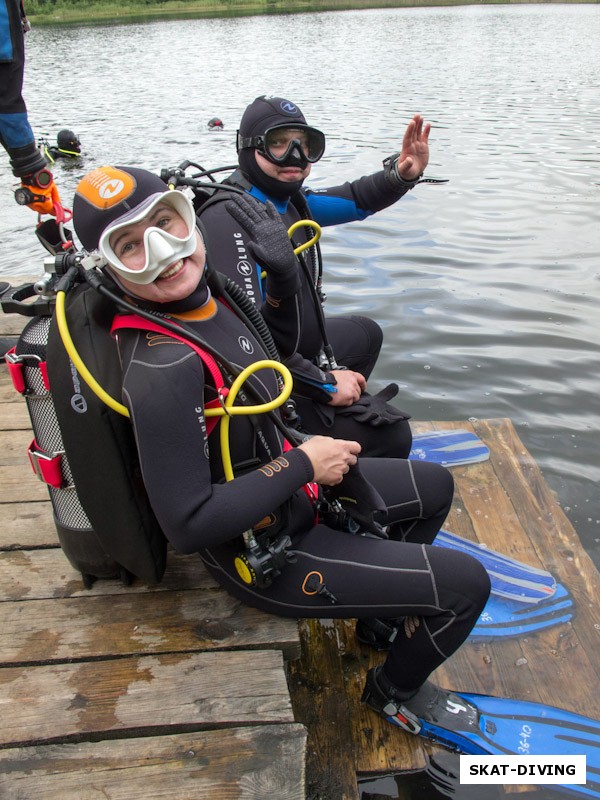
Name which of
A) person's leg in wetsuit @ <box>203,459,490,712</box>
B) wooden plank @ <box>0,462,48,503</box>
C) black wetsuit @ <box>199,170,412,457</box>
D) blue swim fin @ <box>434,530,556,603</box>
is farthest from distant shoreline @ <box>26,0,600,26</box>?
person's leg in wetsuit @ <box>203,459,490,712</box>

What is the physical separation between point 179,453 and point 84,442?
35cm

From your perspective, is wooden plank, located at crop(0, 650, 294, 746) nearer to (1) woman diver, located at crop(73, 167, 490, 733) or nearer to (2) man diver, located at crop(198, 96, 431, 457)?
(1) woman diver, located at crop(73, 167, 490, 733)

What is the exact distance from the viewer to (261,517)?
1956mm

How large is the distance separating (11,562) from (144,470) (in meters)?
1.16

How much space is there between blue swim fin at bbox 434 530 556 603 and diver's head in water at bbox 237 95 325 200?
2.02 meters

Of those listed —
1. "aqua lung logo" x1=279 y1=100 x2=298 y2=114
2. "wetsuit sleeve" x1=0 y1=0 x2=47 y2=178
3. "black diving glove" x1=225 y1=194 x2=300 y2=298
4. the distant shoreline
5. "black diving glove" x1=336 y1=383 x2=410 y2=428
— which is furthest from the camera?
the distant shoreline

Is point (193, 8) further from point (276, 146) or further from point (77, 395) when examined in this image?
point (77, 395)

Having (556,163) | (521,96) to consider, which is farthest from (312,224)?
(521,96)

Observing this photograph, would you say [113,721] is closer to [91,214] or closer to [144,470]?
[144,470]

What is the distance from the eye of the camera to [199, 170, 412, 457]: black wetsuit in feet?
9.25

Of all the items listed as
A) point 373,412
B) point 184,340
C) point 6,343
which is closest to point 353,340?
point 373,412

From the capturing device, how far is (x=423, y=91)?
17859mm

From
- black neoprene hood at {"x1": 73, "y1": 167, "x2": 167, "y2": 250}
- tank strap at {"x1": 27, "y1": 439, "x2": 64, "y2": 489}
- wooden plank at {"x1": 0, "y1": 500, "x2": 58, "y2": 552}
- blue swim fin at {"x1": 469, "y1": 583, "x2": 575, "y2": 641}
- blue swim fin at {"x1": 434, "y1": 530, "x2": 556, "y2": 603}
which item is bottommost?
blue swim fin at {"x1": 469, "y1": 583, "x2": 575, "y2": 641}

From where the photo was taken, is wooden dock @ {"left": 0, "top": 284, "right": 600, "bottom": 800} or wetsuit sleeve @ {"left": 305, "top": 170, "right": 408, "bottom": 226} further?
wetsuit sleeve @ {"left": 305, "top": 170, "right": 408, "bottom": 226}
